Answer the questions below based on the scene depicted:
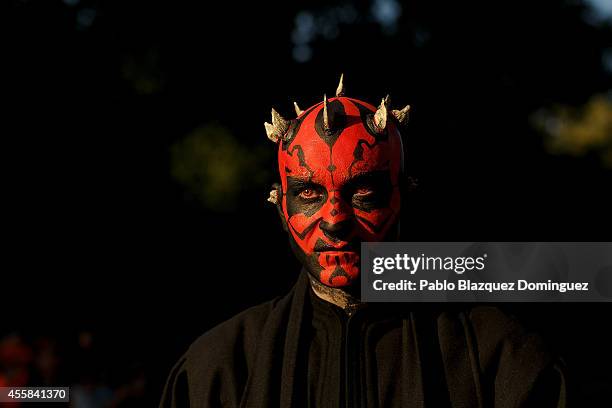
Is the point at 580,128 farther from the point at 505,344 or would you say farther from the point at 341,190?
the point at 341,190

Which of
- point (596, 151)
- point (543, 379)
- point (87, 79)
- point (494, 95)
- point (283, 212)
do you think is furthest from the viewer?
point (596, 151)

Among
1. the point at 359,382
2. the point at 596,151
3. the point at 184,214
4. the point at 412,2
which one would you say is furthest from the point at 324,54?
the point at 359,382

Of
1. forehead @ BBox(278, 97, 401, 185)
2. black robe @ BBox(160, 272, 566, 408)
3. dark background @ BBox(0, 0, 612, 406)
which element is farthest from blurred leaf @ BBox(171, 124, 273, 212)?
forehead @ BBox(278, 97, 401, 185)

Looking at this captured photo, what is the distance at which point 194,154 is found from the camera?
8258 mm

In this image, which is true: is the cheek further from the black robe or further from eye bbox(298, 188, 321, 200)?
the black robe

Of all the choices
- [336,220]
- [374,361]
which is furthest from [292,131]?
[374,361]

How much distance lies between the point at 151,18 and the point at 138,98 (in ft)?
2.26

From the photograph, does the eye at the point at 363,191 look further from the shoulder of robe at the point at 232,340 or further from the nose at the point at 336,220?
the shoulder of robe at the point at 232,340

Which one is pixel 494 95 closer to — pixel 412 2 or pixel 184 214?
pixel 412 2

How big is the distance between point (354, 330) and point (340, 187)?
640mm

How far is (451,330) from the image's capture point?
4391mm

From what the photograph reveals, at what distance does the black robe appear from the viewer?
14.0 feet

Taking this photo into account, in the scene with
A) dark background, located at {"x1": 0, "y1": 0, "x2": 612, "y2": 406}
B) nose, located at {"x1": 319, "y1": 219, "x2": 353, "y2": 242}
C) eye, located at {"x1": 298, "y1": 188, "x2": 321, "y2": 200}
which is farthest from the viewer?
dark background, located at {"x1": 0, "y1": 0, "x2": 612, "y2": 406}

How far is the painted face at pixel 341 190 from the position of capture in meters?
4.28
